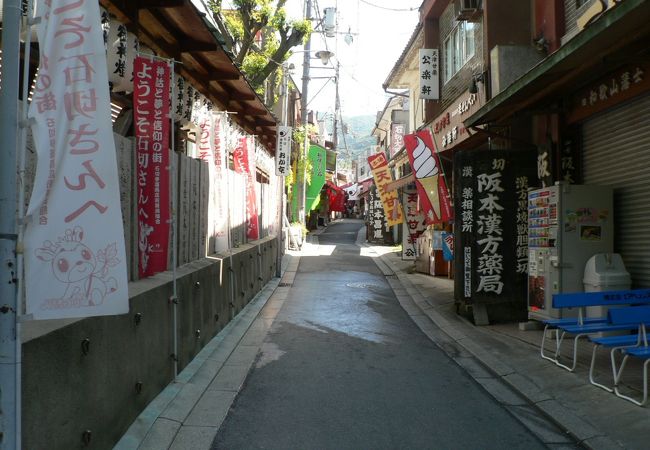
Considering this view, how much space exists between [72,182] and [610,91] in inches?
301

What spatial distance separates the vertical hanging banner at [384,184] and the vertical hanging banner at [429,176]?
7883 millimetres

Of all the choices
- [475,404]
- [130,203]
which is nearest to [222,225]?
[130,203]

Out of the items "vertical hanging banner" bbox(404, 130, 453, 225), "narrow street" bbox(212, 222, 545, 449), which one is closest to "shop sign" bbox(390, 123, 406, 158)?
"vertical hanging banner" bbox(404, 130, 453, 225)

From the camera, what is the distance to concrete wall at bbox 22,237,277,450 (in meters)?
3.41

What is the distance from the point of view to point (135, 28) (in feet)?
24.7

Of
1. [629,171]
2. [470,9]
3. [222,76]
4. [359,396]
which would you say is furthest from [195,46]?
[629,171]

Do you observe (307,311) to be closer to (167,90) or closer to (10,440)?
(167,90)

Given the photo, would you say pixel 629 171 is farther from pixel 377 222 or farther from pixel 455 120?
pixel 377 222

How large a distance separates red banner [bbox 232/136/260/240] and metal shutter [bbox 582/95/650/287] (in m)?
6.60

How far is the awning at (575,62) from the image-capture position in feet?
18.6

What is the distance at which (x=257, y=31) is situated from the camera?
16703 mm

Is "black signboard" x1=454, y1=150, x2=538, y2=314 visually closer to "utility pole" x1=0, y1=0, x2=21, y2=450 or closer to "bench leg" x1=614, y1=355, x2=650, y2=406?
"bench leg" x1=614, y1=355, x2=650, y2=406

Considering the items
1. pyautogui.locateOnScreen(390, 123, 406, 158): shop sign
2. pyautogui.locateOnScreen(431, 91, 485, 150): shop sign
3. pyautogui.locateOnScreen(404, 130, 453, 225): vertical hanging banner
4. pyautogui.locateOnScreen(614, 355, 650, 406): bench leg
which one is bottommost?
pyautogui.locateOnScreen(614, 355, 650, 406): bench leg

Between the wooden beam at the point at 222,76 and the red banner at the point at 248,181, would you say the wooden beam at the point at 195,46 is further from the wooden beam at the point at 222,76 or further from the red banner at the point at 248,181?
the red banner at the point at 248,181
